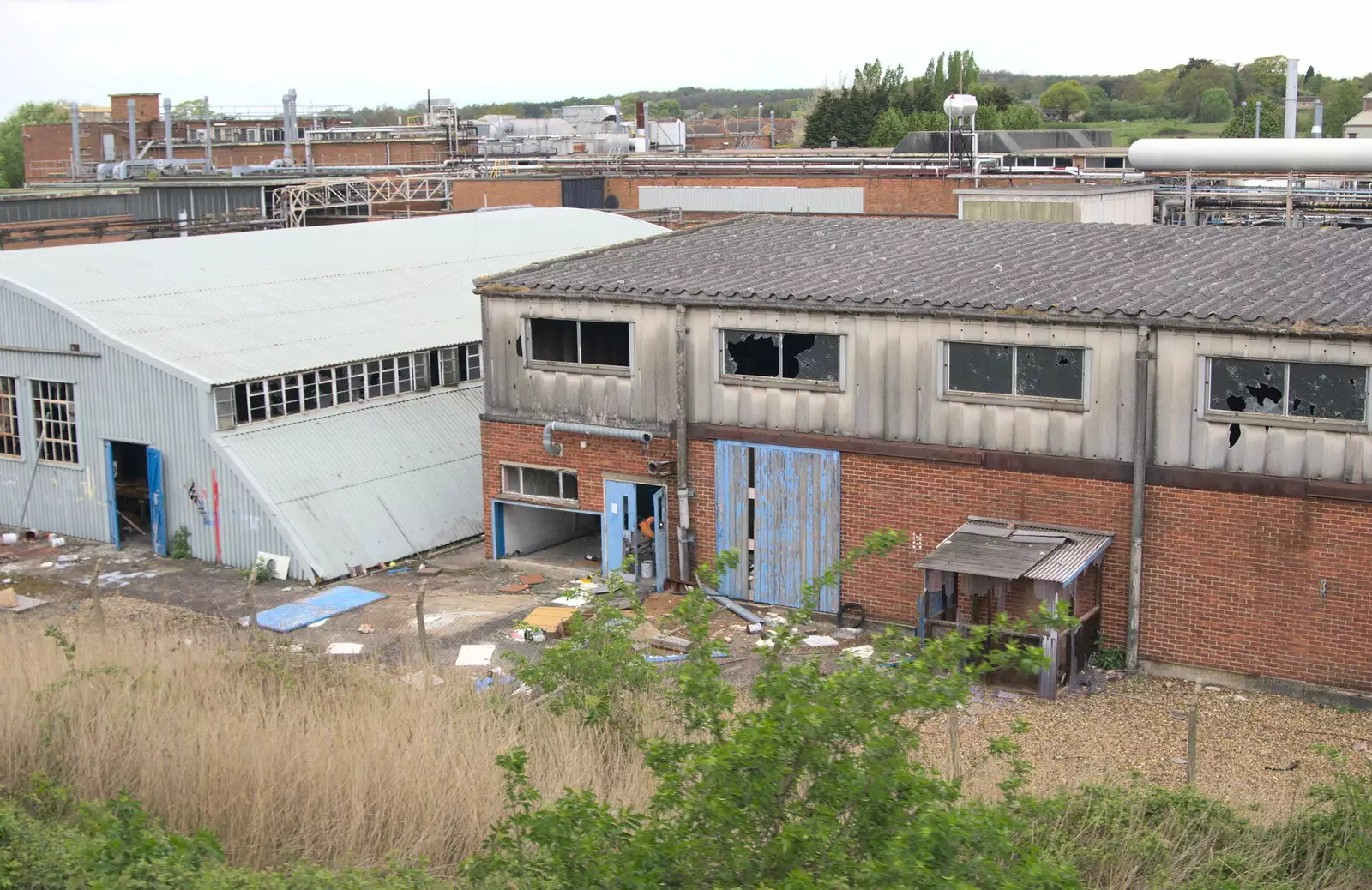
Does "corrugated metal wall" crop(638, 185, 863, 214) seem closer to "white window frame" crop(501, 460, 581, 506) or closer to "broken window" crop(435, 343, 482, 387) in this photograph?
"broken window" crop(435, 343, 482, 387)

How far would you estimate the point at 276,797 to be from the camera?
1228 cm

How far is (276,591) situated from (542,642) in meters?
5.12

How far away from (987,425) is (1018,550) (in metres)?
1.96

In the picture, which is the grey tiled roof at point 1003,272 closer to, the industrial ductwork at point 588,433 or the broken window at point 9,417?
the industrial ductwork at point 588,433

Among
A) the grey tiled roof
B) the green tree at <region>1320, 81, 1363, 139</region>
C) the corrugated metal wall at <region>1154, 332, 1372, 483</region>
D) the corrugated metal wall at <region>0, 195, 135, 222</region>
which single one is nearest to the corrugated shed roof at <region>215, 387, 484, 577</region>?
the grey tiled roof

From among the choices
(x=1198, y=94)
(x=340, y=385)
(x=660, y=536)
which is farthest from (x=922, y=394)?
(x=1198, y=94)

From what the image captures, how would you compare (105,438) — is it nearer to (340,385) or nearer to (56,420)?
(56,420)

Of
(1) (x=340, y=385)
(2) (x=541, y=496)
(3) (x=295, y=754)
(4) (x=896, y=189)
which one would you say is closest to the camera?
(3) (x=295, y=754)

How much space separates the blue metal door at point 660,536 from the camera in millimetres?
22344

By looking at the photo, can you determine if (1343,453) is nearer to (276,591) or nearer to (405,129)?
(276,591)

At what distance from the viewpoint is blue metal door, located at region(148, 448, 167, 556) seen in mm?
24359

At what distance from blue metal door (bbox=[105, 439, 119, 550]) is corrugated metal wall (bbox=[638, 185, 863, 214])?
29708mm

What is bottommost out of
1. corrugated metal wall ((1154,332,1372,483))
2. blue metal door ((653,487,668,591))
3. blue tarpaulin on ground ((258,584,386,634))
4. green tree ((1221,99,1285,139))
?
blue tarpaulin on ground ((258,584,386,634))

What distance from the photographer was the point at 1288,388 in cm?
1762
